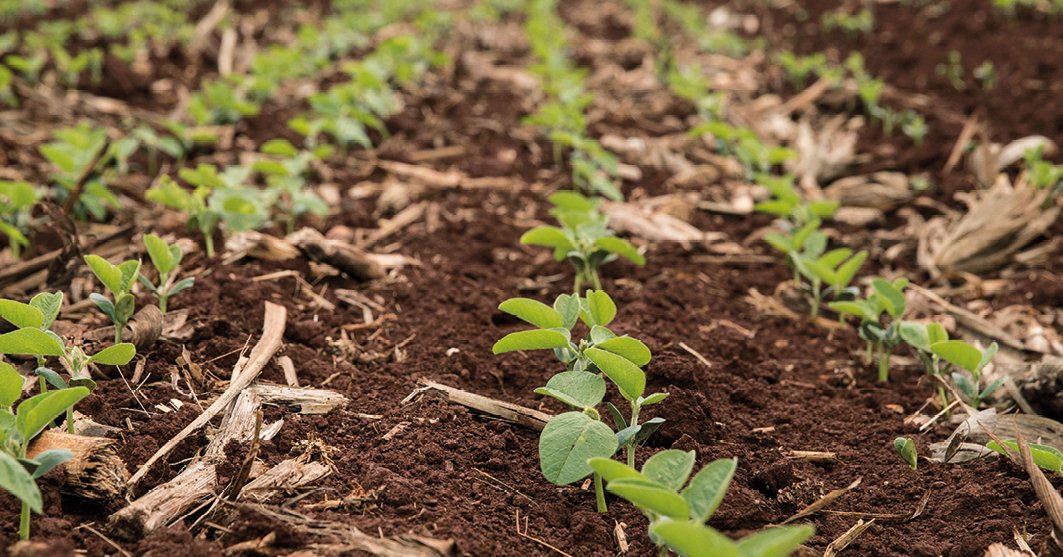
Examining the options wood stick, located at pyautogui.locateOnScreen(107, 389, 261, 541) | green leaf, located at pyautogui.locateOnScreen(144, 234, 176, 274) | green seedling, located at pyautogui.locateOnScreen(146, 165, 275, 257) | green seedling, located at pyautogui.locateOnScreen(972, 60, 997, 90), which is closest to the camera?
wood stick, located at pyautogui.locateOnScreen(107, 389, 261, 541)

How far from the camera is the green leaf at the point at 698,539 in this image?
3.16ft

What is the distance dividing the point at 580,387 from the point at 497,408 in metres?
0.38

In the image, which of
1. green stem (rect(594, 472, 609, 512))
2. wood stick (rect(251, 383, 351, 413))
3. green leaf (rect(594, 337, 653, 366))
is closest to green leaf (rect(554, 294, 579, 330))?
green leaf (rect(594, 337, 653, 366))

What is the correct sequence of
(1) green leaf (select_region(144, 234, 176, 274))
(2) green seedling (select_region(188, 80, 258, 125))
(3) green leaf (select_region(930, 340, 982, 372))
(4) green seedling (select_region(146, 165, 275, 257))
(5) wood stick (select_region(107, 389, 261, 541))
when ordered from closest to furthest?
(5) wood stick (select_region(107, 389, 261, 541)), (3) green leaf (select_region(930, 340, 982, 372)), (1) green leaf (select_region(144, 234, 176, 274)), (4) green seedling (select_region(146, 165, 275, 257)), (2) green seedling (select_region(188, 80, 258, 125))

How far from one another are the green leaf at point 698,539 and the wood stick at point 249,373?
1.09 meters

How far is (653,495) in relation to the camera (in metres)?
1.08

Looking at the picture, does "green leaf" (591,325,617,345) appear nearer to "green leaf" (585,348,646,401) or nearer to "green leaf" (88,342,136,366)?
"green leaf" (585,348,646,401)

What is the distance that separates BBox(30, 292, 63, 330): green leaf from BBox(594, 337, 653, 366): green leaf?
1.18m

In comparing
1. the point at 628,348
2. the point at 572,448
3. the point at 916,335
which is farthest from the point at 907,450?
the point at 572,448

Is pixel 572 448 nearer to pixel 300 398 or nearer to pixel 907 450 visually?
pixel 300 398

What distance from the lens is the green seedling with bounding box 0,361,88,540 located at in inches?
43.7

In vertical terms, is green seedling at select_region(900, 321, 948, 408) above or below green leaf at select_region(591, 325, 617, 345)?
below

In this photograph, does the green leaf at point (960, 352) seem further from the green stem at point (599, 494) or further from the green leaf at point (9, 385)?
the green leaf at point (9, 385)

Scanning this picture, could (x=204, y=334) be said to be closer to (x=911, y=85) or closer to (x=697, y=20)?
(x=911, y=85)
